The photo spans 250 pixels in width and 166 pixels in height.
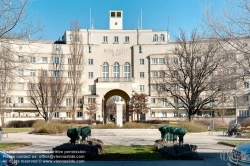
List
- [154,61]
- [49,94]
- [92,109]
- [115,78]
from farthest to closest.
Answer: [154,61]
[115,78]
[92,109]
[49,94]

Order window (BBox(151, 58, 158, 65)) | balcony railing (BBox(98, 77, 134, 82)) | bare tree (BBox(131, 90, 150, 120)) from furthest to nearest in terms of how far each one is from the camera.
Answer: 1. window (BBox(151, 58, 158, 65))
2. balcony railing (BBox(98, 77, 134, 82))
3. bare tree (BBox(131, 90, 150, 120))

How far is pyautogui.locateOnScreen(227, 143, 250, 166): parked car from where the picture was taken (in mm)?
8070

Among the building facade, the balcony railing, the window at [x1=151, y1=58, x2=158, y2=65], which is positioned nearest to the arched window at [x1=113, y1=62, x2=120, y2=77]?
the building facade

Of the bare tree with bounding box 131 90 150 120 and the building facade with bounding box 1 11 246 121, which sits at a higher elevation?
the building facade with bounding box 1 11 246 121

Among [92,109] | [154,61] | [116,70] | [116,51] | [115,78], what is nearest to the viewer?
[92,109]

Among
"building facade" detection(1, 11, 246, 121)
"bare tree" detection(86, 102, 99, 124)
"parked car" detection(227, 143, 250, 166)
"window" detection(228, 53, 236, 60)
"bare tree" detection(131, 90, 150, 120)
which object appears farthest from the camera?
"building facade" detection(1, 11, 246, 121)

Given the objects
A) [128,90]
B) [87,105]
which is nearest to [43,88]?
[87,105]

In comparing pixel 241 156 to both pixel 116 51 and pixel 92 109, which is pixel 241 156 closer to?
pixel 92 109

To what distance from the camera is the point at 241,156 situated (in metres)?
8.29

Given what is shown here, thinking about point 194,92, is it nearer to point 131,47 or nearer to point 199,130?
point 199,130

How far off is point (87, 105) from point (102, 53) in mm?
11645

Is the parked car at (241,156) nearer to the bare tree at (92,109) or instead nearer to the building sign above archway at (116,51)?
the bare tree at (92,109)

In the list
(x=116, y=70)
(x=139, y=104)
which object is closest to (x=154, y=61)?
(x=116, y=70)

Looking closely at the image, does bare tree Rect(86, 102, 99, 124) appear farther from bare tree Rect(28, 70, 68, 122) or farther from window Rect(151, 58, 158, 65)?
window Rect(151, 58, 158, 65)
